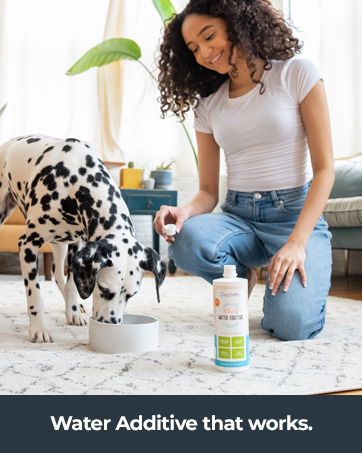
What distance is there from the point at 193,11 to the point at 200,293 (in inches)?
68.9

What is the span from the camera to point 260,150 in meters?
1.97

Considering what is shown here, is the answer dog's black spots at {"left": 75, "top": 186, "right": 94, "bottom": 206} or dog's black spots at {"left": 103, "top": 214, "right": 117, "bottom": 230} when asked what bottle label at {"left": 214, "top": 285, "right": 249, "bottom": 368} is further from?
dog's black spots at {"left": 75, "top": 186, "right": 94, "bottom": 206}

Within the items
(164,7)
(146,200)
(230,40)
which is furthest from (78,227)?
(164,7)

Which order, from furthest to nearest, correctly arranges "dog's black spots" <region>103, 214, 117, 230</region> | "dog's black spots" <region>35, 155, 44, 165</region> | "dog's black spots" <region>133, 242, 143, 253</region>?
1. "dog's black spots" <region>35, 155, 44, 165</region>
2. "dog's black spots" <region>103, 214, 117, 230</region>
3. "dog's black spots" <region>133, 242, 143, 253</region>

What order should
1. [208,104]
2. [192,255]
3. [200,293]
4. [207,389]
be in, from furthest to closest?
[200,293] → [208,104] → [192,255] → [207,389]

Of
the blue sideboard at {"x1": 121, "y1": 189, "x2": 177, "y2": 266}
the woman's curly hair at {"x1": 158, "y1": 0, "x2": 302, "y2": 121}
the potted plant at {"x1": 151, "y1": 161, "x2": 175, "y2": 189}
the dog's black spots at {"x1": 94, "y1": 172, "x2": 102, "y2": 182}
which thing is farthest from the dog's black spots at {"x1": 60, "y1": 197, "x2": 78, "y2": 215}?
the potted plant at {"x1": 151, "y1": 161, "x2": 175, "y2": 189}

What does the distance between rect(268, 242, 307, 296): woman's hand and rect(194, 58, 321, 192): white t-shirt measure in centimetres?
35

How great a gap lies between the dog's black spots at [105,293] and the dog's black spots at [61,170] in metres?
0.52

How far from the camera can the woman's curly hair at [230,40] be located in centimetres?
183

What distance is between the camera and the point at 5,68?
4.62m

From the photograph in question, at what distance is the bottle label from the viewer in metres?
1.33

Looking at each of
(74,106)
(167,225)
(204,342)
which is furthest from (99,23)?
(204,342)

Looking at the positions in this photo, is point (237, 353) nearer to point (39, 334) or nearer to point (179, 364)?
point (179, 364)

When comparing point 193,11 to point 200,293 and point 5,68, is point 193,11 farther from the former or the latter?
point 5,68
